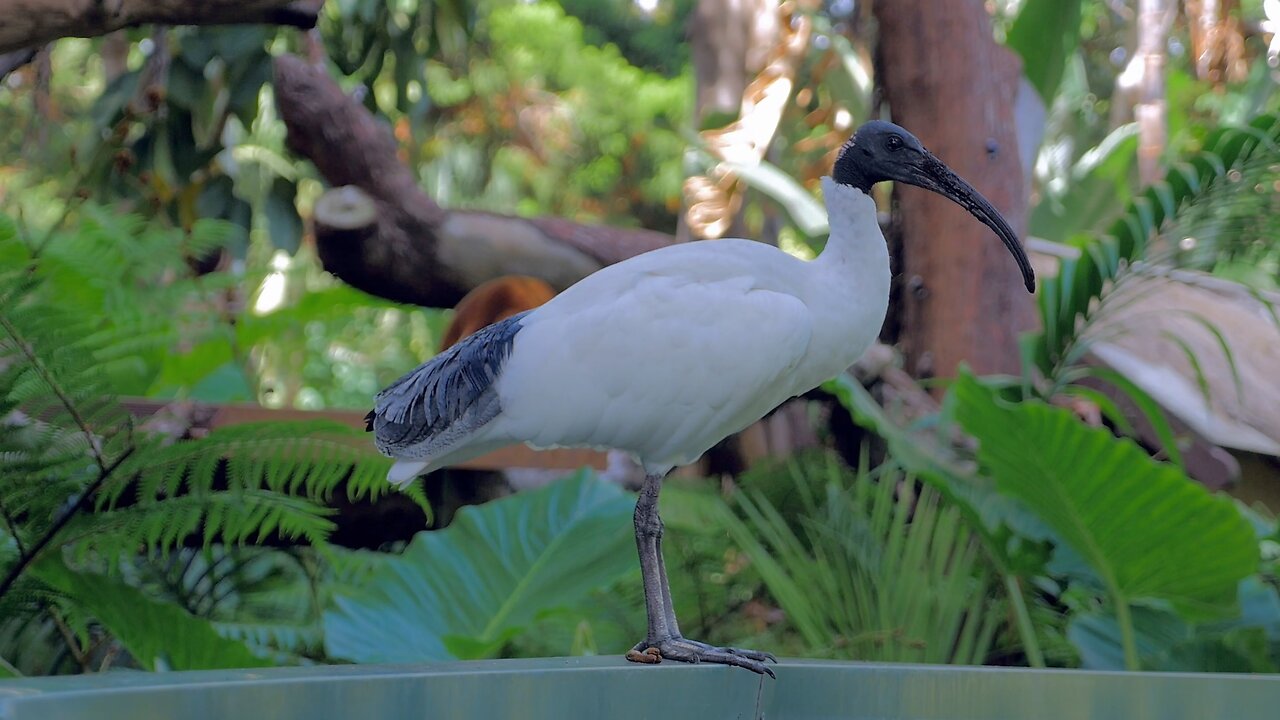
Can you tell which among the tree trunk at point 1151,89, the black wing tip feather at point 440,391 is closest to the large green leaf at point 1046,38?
the tree trunk at point 1151,89

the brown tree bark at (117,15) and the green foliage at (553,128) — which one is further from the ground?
the brown tree bark at (117,15)

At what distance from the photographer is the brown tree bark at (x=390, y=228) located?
176 inches

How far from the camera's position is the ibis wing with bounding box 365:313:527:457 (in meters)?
1.98

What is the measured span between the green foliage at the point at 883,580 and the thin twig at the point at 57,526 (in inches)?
67.2

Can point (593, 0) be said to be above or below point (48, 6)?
below

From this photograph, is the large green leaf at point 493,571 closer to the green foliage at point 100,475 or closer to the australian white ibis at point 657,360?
the green foliage at point 100,475

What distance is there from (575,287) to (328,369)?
672 centimetres

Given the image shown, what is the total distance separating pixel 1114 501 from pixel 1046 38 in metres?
3.13

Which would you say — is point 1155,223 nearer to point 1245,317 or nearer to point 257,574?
point 1245,317

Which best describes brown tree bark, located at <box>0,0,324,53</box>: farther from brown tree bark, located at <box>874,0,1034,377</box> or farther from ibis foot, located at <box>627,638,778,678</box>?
brown tree bark, located at <box>874,0,1034,377</box>

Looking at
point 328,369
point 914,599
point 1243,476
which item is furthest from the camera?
point 328,369

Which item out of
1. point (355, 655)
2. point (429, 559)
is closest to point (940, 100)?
point (429, 559)

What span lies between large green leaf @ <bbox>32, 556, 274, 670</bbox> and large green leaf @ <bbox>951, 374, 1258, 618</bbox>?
1617 millimetres

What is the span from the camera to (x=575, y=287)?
2061 millimetres
